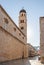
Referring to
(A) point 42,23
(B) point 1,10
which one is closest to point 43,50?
(A) point 42,23

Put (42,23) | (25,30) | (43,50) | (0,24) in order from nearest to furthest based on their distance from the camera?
(43,50) < (42,23) < (0,24) < (25,30)

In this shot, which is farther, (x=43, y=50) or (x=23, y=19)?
(x=23, y=19)

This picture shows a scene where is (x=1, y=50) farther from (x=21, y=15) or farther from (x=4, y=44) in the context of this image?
(x=21, y=15)

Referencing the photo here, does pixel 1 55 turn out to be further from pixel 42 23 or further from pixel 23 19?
pixel 23 19

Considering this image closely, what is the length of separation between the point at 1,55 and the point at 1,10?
493 cm

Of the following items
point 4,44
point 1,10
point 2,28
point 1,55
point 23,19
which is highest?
point 23,19

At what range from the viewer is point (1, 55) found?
13625mm

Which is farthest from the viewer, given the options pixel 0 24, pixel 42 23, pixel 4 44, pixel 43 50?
pixel 4 44

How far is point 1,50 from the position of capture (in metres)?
13.6

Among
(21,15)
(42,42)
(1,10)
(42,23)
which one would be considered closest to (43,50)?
(42,42)

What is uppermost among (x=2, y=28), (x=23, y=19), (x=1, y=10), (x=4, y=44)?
(x=23, y=19)

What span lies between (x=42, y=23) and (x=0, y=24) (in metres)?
4.64

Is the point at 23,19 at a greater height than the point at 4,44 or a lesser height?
greater

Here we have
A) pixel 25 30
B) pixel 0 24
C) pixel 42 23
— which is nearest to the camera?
pixel 42 23
